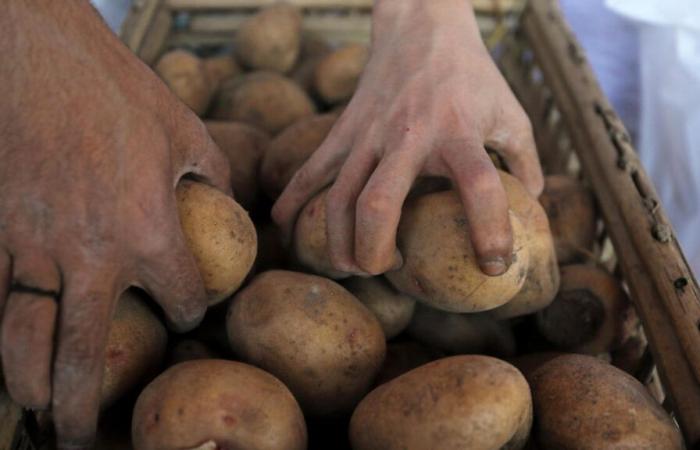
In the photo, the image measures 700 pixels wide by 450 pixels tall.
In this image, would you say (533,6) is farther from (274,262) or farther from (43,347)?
(43,347)

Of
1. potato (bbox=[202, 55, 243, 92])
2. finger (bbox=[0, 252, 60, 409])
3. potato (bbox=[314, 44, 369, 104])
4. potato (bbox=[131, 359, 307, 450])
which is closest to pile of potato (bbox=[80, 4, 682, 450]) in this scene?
potato (bbox=[131, 359, 307, 450])

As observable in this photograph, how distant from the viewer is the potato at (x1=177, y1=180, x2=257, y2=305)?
82 centimetres

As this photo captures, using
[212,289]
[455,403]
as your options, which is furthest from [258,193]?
[455,403]

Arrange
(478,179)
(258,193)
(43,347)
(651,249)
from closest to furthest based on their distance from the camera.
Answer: (43,347)
(478,179)
(651,249)
(258,193)

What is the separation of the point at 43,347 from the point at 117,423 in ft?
0.81

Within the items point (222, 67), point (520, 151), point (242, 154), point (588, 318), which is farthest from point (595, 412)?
point (222, 67)

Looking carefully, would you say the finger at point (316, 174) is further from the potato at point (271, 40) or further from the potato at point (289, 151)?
the potato at point (271, 40)

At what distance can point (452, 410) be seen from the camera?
70 centimetres

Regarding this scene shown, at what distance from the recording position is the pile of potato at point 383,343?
720 mm

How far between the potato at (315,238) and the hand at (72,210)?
192 mm

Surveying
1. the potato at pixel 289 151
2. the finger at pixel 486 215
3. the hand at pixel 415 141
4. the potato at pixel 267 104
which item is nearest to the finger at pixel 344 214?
the hand at pixel 415 141

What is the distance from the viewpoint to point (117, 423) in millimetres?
872

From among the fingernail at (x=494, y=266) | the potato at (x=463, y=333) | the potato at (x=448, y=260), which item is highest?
the fingernail at (x=494, y=266)

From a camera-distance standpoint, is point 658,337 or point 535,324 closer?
point 658,337
